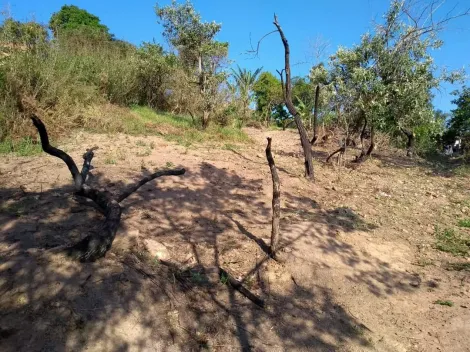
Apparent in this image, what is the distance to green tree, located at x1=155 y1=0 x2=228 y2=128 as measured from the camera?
36.7 feet

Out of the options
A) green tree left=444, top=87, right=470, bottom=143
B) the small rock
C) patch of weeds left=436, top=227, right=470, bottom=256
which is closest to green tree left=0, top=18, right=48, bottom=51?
the small rock

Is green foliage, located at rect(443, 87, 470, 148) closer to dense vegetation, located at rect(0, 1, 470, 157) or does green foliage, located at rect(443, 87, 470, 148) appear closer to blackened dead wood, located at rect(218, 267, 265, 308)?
dense vegetation, located at rect(0, 1, 470, 157)

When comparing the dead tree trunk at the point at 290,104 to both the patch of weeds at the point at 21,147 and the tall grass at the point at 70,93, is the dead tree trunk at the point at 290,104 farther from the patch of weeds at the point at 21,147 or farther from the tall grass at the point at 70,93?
the patch of weeds at the point at 21,147

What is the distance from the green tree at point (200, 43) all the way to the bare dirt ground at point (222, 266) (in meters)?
5.73

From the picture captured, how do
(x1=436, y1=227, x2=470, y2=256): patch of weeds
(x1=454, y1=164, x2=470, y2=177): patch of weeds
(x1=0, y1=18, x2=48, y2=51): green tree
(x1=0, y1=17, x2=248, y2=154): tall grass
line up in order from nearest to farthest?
(x1=436, y1=227, x2=470, y2=256): patch of weeds < (x1=0, y1=17, x2=248, y2=154): tall grass < (x1=0, y1=18, x2=48, y2=51): green tree < (x1=454, y1=164, x2=470, y2=177): patch of weeds

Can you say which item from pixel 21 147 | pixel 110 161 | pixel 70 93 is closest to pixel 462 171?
pixel 110 161

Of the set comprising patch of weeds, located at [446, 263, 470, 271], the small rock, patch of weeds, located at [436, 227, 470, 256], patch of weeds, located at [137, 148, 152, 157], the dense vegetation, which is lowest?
the small rock

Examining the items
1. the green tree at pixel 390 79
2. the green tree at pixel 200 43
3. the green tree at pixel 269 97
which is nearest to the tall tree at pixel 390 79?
the green tree at pixel 390 79

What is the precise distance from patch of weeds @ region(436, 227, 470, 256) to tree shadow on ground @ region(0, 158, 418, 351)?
1.02m

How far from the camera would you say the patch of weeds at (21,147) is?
6.28 meters

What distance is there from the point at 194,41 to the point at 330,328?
10162 millimetres

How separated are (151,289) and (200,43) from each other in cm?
995

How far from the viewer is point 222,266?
346 cm

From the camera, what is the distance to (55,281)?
8.34 ft
